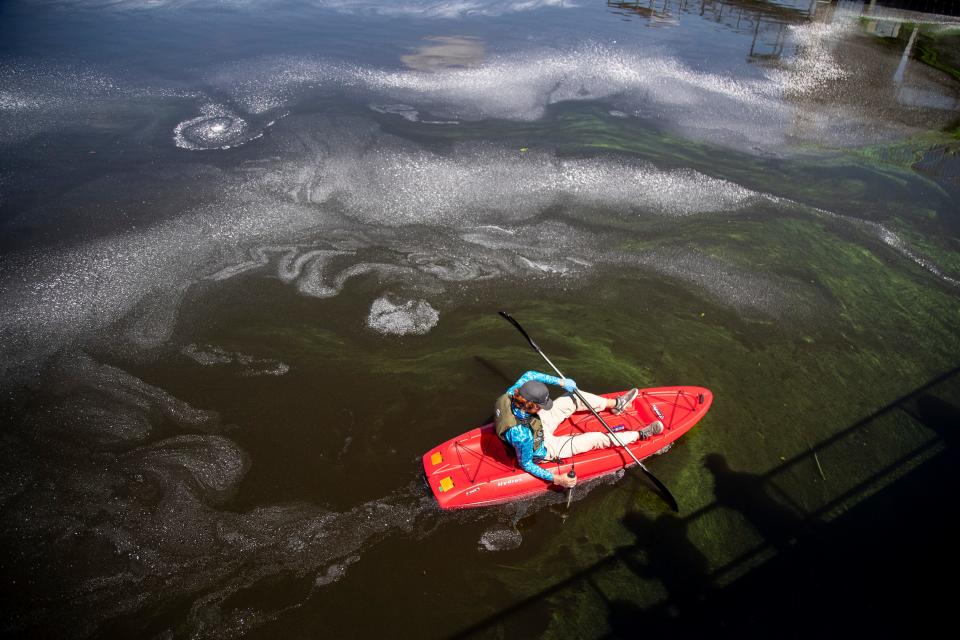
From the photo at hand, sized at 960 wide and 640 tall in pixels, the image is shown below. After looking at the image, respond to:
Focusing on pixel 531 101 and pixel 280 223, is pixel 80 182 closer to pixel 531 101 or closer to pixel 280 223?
pixel 280 223

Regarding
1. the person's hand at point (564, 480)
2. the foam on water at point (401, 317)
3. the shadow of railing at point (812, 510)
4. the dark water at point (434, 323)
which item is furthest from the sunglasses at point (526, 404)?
the foam on water at point (401, 317)

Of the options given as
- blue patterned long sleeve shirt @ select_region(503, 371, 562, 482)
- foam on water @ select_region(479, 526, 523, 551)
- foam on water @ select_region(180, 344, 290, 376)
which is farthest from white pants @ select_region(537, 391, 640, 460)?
foam on water @ select_region(180, 344, 290, 376)

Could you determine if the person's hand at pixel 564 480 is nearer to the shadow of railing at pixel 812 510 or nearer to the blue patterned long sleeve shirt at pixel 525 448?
the blue patterned long sleeve shirt at pixel 525 448

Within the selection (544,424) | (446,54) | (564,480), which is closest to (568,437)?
(544,424)

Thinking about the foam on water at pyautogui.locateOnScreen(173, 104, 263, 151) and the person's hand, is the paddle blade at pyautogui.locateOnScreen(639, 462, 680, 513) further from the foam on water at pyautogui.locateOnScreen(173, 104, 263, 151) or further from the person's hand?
the foam on water at pyautogui.locateOnScreen(173, 104, 263, 151)

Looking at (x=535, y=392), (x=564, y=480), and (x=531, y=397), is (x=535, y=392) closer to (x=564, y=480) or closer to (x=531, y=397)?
(x=531, y=397)
